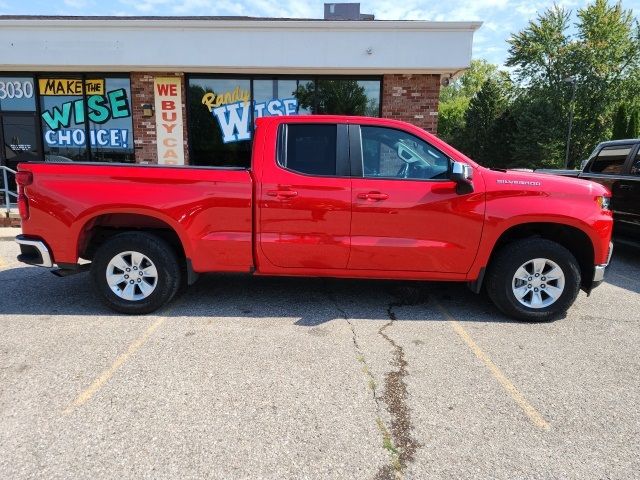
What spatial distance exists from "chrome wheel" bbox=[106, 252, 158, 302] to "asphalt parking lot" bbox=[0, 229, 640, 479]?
245mm

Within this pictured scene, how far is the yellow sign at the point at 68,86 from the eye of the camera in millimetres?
11188

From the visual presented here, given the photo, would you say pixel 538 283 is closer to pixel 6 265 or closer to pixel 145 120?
pixel 6 265

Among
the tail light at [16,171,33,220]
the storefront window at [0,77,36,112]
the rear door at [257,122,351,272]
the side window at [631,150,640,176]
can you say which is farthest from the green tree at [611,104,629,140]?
the tail light at [16,171,33,220]

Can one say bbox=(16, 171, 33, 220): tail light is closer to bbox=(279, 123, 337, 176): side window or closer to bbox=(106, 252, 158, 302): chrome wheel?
bbox=(106, 252, 158, 302): chrome wheel

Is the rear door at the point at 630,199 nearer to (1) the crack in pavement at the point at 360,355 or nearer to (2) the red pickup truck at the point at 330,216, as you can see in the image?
(2) the red pickup truck at the point at 330,216

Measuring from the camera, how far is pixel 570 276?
14.1 ft

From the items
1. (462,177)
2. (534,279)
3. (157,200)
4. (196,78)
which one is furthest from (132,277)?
(196,78)

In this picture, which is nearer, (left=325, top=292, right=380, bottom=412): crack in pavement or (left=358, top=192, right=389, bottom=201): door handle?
(left=325, top=292, right=380, bottom=412): crack in pavement

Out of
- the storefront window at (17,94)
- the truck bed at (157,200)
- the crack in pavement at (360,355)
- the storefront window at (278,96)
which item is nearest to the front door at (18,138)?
the storefront window at (17,94)

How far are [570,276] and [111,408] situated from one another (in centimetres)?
404

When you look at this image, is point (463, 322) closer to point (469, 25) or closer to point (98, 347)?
point (98, 347)

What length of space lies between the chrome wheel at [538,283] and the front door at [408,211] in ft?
1.79

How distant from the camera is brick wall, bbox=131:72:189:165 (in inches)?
432

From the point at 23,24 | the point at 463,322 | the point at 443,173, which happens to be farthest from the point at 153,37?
the point at 463,322
